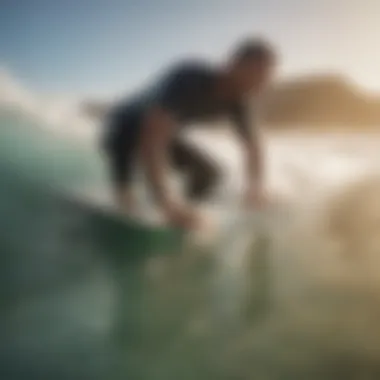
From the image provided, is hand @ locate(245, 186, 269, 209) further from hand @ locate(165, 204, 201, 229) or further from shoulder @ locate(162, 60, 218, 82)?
shoulder @ locate(162, 60, 218, 82)

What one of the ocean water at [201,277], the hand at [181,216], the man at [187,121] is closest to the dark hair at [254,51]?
the man at [187,121]

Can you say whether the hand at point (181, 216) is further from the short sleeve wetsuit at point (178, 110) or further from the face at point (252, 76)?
the face at point (252, 76)

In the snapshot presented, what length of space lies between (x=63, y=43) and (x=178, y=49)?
20cm

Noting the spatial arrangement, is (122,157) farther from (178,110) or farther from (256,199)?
(256,199)

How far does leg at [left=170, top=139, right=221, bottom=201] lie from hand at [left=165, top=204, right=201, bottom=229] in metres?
0.03

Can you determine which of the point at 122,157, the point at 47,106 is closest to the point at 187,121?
the point at 122,157

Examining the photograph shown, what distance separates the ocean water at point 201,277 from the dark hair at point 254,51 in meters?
0.13

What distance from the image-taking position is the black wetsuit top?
1.18m

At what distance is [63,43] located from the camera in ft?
3.98

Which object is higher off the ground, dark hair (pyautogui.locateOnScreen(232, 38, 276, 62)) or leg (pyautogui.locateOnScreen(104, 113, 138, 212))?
dark hair (pyautogui.locateOnScreen(232, 38, 276, 62))

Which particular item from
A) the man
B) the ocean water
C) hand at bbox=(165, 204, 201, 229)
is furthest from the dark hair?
hand at bbox=(165, 204, 201, 229)

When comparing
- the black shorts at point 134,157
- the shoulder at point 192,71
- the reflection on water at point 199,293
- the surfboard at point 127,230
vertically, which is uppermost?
the shoulder at point 192,71

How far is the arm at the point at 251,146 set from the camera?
1.18m

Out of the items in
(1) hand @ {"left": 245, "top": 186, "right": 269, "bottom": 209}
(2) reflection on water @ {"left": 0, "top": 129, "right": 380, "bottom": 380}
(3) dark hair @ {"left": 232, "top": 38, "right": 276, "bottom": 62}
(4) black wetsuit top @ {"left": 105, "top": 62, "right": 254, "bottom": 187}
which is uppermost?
(3) dark hair @ {"left": 232, "top": 38, "right": 276, "bottom": 62}
